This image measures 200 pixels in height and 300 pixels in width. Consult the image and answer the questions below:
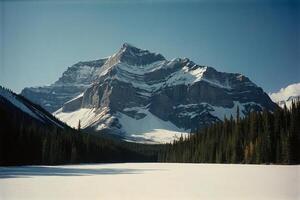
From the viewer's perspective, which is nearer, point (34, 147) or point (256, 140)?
point (256, 140)

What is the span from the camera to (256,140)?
284 ft

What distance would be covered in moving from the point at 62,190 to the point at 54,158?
8239 cm

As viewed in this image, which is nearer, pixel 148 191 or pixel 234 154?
pixel 148 191

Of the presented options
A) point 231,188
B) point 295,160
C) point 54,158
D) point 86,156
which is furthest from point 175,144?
point 231,188

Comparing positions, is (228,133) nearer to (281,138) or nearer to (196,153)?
(196,153)

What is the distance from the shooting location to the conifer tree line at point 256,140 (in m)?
76.7

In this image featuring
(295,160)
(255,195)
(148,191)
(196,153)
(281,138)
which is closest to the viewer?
(255,195)

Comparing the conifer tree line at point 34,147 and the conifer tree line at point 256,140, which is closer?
the conifer tree line at point 256,140

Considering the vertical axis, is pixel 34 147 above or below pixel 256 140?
below

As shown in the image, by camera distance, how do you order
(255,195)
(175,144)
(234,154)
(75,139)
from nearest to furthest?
(255,195) → (234,154) → (75,139) → (175,144)

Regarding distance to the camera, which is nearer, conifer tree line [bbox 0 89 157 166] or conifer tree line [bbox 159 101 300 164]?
conifer tree line [bbox 159 101 300 164]

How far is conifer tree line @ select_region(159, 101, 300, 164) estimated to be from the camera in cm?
7669

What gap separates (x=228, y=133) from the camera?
109312mm

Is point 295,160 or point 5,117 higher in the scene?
point 5,117
